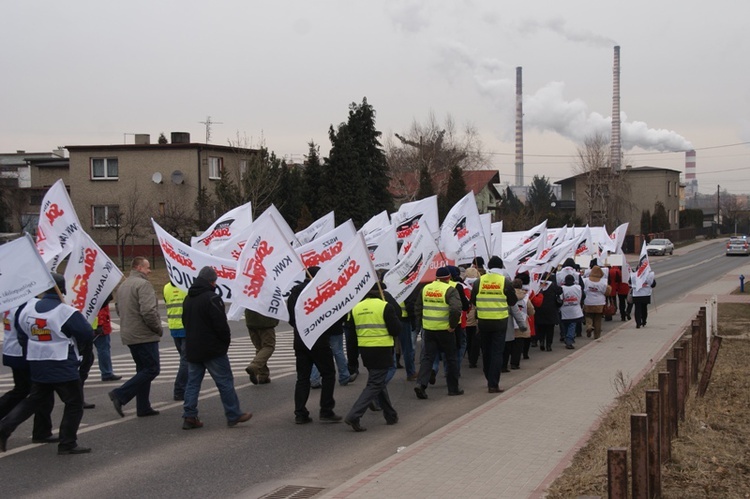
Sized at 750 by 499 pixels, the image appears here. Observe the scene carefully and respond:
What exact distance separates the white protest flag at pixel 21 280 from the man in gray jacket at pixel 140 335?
1.70 metres

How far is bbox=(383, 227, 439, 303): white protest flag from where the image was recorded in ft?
41.4

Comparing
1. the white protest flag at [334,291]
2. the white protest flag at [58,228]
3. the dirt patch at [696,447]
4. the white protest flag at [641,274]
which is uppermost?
the white protest flag at [58,228]

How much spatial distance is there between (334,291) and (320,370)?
3.28 ft

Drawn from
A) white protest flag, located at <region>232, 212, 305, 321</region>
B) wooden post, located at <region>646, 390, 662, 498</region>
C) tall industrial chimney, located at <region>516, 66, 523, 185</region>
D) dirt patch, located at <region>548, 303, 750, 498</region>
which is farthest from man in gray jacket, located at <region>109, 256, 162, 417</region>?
tall industrial chimney, located at <region>516, 66, 523, 185</region>

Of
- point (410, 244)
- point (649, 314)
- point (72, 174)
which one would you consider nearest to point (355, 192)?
point (72, 174)

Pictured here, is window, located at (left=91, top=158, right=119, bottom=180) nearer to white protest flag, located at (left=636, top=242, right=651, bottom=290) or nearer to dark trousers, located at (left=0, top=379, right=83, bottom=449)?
white protest flag, located at (left=636, top=242, right=651, bottom=290)

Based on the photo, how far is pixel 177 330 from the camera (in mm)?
11477

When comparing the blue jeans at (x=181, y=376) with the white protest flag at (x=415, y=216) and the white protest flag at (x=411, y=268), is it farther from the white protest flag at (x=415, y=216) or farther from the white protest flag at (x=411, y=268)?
the white protest flag at (x=415, y=216)

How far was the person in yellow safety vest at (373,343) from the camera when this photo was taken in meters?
9.68

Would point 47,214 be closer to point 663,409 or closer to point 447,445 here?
point 447,445

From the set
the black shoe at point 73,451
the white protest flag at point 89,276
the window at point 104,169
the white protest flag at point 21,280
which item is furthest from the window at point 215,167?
the black shoe at point 73,451

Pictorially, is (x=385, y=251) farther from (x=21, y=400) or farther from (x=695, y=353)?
(x=21, y=400)

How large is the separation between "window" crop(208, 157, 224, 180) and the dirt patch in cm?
3905

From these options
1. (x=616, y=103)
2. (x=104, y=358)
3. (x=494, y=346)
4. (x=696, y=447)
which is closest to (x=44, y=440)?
(x=104, y=358)
